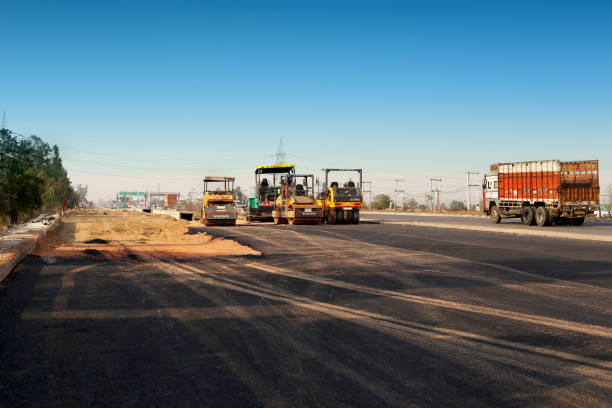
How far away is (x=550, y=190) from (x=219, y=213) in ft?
58.6

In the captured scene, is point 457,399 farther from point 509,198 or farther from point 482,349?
point 509,198

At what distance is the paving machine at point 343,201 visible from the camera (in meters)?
27.8

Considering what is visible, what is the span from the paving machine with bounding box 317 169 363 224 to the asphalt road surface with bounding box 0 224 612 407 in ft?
58.7

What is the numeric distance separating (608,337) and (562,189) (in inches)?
865

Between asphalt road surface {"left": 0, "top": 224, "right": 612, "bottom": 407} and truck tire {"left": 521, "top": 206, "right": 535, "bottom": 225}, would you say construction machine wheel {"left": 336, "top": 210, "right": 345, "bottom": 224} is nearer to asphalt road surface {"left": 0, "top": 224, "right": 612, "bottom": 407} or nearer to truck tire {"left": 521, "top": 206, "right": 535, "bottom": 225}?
truck tire {"left": 521, "top": 206, "right": 535, "bottom": 225}

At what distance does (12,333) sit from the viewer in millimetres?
5074

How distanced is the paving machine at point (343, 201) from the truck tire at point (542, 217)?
9449mm

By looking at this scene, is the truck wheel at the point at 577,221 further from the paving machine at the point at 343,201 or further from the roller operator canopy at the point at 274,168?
the roller operator canopy at the point at 274,168

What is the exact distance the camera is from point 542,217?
25109mm

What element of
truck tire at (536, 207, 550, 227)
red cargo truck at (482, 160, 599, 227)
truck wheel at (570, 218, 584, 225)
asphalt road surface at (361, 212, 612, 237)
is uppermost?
red cargo truck at (482, 160, 599, 227)

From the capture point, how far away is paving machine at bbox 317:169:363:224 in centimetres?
2775

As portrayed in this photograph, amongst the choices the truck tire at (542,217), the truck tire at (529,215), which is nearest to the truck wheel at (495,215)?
the truck tire at (529,215)

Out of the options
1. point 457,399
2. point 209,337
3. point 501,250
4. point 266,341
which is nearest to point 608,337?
point 457,399

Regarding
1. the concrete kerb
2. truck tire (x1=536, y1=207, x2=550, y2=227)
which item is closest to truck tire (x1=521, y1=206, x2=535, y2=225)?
truck tire (x1=536, y1=207, x2=550, y2=227)
